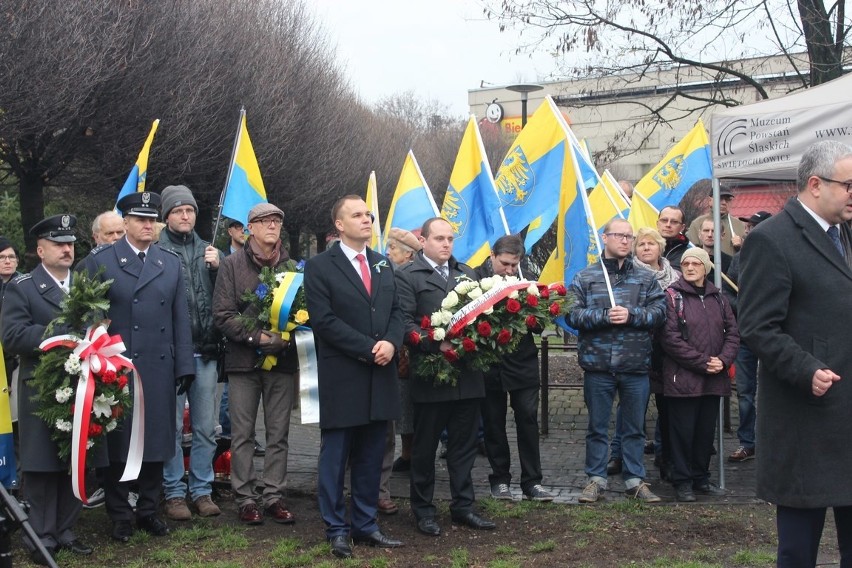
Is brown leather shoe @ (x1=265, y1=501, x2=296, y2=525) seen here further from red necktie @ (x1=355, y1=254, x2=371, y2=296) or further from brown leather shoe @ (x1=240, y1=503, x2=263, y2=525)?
red necktie @ (x1=355, y1=254, x2=371, y2=296)

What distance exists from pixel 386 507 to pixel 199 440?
1514 millimetres

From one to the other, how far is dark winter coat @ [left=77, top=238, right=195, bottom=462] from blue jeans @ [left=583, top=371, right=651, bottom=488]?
316 cm

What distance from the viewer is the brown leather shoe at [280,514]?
287 inches

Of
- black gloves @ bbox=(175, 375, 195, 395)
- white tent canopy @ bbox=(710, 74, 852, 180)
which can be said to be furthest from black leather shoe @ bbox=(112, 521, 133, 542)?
white tent canopy @ bbox=(710, 74, 852, 180)

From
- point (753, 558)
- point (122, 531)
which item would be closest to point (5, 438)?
A: point (122, 531)

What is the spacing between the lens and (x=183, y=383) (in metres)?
7.33

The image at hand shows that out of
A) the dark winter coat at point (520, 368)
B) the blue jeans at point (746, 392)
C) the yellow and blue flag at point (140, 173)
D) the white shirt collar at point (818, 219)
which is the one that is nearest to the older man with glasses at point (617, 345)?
the dark winter coat at point (520, 368)

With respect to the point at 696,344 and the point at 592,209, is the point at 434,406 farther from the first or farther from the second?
the point at 592,209

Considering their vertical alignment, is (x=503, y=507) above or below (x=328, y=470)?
below

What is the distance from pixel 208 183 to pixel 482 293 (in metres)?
14.4

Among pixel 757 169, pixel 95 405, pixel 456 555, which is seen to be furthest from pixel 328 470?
pixel 757 169

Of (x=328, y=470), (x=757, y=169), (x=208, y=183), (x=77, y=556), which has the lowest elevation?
(x=77, y=556)

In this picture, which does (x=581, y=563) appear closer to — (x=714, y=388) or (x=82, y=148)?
(x=714, y=388)

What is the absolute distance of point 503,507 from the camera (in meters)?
7.66
